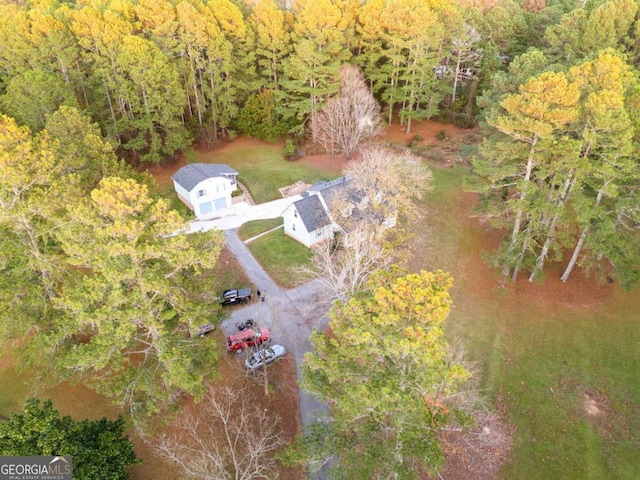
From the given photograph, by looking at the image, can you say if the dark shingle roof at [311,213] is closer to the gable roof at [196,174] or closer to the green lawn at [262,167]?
the green lawn at [262,167]

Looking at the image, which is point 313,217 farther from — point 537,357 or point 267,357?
point 537,357

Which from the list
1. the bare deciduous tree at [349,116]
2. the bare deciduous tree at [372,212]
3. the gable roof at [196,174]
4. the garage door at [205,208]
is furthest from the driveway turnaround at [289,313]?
the bare deciduous tree at [349,116]

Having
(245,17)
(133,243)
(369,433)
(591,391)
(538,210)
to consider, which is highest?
(245,17)

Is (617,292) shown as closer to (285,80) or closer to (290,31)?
(285,80)

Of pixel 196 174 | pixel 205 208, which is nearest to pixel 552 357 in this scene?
pixel 205 208

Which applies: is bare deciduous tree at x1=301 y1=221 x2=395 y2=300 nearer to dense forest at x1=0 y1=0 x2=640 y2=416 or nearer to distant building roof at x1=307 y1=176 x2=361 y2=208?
distant building roof at x1=307 y1=176 x2=361 y2=208

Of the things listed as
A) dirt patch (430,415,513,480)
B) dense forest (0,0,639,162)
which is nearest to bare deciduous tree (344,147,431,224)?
dirt patch (430,415,513,480)

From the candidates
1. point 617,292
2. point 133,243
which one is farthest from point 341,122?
point 133,243
